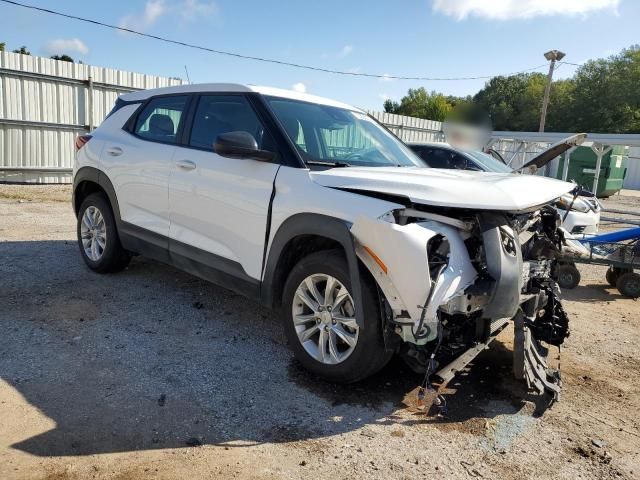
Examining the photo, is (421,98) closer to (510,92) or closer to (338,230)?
(510,92)

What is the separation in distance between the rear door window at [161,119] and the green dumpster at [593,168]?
71.6 feet

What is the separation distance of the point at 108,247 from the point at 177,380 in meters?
2.44

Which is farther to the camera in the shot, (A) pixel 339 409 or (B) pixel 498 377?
(B) pixel 498 377

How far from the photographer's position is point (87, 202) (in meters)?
5.63

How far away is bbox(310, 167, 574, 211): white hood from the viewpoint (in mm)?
2975

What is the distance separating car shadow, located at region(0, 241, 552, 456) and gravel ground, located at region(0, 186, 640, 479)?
0.04ft

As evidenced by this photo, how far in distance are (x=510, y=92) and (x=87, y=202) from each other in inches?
1361

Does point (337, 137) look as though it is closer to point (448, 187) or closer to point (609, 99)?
point (448, 187)

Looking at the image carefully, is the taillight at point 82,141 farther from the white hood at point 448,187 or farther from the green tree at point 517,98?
the green tree at point 517,98

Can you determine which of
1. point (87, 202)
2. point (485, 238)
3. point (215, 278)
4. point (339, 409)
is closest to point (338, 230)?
point (485, 238)

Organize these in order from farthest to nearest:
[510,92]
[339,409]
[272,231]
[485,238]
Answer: [510,92], [272,231], [339,409], [485,238]

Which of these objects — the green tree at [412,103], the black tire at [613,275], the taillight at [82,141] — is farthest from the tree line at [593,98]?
the taillight at [82,141]

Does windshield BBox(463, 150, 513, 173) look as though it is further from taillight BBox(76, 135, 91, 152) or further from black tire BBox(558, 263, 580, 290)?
taillight BBox(76, 135, 91, 152)

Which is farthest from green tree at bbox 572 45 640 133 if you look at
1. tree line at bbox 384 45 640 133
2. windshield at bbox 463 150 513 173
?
windshield at bbox 463 150 513 173
